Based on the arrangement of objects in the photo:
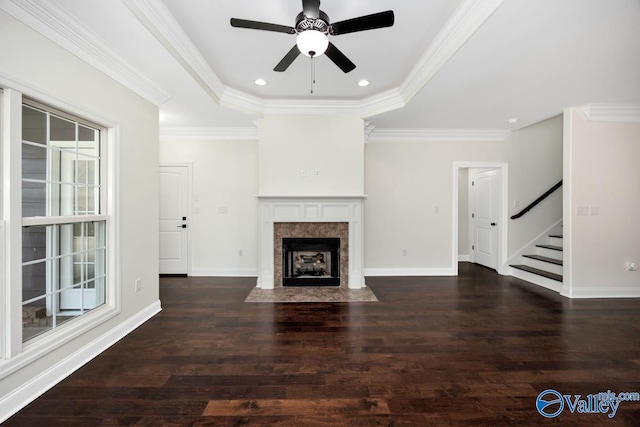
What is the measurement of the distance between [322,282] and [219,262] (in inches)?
77.6

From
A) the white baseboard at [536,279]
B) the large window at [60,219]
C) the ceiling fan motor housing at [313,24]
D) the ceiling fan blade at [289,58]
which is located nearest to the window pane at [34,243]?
the large window at [60,219]

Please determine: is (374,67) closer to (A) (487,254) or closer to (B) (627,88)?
(B) (627,88)

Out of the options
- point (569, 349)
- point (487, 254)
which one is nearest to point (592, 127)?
point (487, 254)

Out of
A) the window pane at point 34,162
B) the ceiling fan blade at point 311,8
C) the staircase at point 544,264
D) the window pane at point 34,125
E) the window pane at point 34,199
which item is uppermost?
the ceiling fan blade at point 311,8

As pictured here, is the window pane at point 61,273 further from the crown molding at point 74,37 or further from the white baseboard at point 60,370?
the crown molding at point 74,37

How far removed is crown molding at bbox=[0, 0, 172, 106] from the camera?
1.70 metres

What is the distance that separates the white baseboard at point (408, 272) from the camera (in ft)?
15.9

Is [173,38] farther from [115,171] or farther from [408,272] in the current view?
[408,272]

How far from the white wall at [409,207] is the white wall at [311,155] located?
2.91ft

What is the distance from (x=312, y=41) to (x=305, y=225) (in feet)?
8.82

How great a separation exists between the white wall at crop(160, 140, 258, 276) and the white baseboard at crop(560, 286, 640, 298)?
4835 mm

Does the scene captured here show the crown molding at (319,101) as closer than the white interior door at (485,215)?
Yes

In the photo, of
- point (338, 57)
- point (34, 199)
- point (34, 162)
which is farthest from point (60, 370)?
point (338, 57)

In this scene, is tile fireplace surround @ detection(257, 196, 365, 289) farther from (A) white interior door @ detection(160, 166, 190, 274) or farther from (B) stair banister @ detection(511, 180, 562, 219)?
(B) stair banister @ detection(511, 180, 562, 219)
